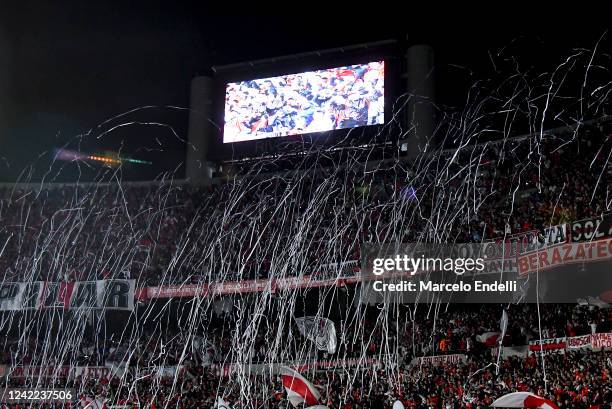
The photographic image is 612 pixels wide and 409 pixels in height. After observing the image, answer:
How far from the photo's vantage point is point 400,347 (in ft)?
62.7

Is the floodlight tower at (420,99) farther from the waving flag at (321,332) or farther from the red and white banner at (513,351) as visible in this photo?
the red and white banner at (513,351)

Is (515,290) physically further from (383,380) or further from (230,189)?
(230,189)

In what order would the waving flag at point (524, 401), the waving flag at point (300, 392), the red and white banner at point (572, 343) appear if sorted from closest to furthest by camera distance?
the waving flag at point (524, 401) → the waving flag at point (300, 392) → the red and white banner at point (572, 343)

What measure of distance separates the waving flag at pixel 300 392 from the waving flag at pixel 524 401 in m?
3.89

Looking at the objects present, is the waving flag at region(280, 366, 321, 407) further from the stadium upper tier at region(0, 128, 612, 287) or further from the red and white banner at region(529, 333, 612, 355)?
the stadium upper tier at region(0, 128, 612, 287)

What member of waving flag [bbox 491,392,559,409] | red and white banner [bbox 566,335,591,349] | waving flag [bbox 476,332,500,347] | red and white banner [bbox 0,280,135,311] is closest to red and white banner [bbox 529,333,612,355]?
red and white banner [bbox 566,335,591,349]

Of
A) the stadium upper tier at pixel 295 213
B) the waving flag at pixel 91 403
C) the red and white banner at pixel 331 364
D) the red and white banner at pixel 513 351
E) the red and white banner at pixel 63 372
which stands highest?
the stadium upper tier at pixel 295 213

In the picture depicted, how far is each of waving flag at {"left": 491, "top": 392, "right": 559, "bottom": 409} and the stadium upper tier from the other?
6426 millimetres

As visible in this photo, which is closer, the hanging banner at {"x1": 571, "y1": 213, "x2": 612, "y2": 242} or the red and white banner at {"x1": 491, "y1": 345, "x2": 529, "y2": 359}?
the hanging banner at {"x1": 571, "y1": 213, "x2": 612, "y2": 242}

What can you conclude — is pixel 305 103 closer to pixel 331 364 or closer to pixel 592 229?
pixel 331 364

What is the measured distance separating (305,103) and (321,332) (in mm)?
9850

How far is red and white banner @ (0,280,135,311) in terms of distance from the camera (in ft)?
76.1

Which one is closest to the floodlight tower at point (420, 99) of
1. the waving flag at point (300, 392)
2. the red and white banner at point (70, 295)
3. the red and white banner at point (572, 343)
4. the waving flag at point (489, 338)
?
the waving flag at point (489, 338)

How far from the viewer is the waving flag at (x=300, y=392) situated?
14641 mm
